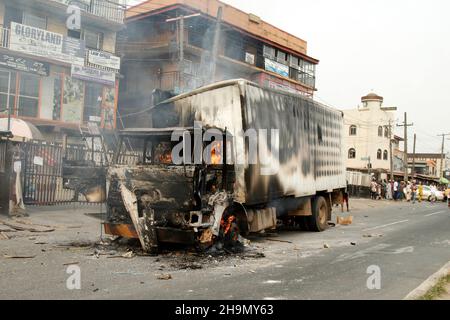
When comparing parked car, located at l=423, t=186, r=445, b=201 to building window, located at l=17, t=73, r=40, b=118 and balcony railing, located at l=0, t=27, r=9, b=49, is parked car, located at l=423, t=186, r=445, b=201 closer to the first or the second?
building window, located at l=17, t=73, r=40, b=118

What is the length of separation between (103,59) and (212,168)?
16831 mm

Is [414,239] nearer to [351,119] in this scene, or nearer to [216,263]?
[216,263]

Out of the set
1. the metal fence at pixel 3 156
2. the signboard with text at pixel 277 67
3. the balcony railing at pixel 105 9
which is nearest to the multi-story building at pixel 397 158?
the signboard with text at pixel 277 67

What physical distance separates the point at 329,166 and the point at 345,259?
15.8ft

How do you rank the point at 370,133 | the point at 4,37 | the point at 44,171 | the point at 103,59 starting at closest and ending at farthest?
the point at 44,171 → the point at 4,37 → the point at 103,59 → the point at 370,133

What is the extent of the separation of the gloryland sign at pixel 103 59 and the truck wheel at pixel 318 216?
48.3ft

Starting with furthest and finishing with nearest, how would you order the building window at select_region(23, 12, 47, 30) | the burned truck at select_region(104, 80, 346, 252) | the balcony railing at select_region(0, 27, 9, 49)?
1. the building window at select_region(23, 12, 47, 30)
2. the balcony railing at select_region(0, 27, 9, 49)
3. the burned truck at select_region(104, 80, 346, 252)

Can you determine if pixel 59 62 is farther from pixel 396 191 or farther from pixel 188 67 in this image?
pixel 396 191

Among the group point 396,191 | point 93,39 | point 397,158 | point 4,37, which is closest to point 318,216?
point 4,37

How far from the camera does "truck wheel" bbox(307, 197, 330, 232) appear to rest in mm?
11477

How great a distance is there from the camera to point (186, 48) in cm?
2455

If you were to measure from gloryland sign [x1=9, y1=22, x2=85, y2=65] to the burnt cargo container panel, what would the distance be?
12749 millimetres

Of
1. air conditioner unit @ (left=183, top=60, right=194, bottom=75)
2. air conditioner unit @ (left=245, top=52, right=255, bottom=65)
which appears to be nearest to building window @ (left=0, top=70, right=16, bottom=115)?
air conditioner unit @ (left=183, top=60, right=194, bottom=75)

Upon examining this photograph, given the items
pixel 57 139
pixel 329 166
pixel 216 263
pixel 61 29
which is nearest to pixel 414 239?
pixel 329 166
